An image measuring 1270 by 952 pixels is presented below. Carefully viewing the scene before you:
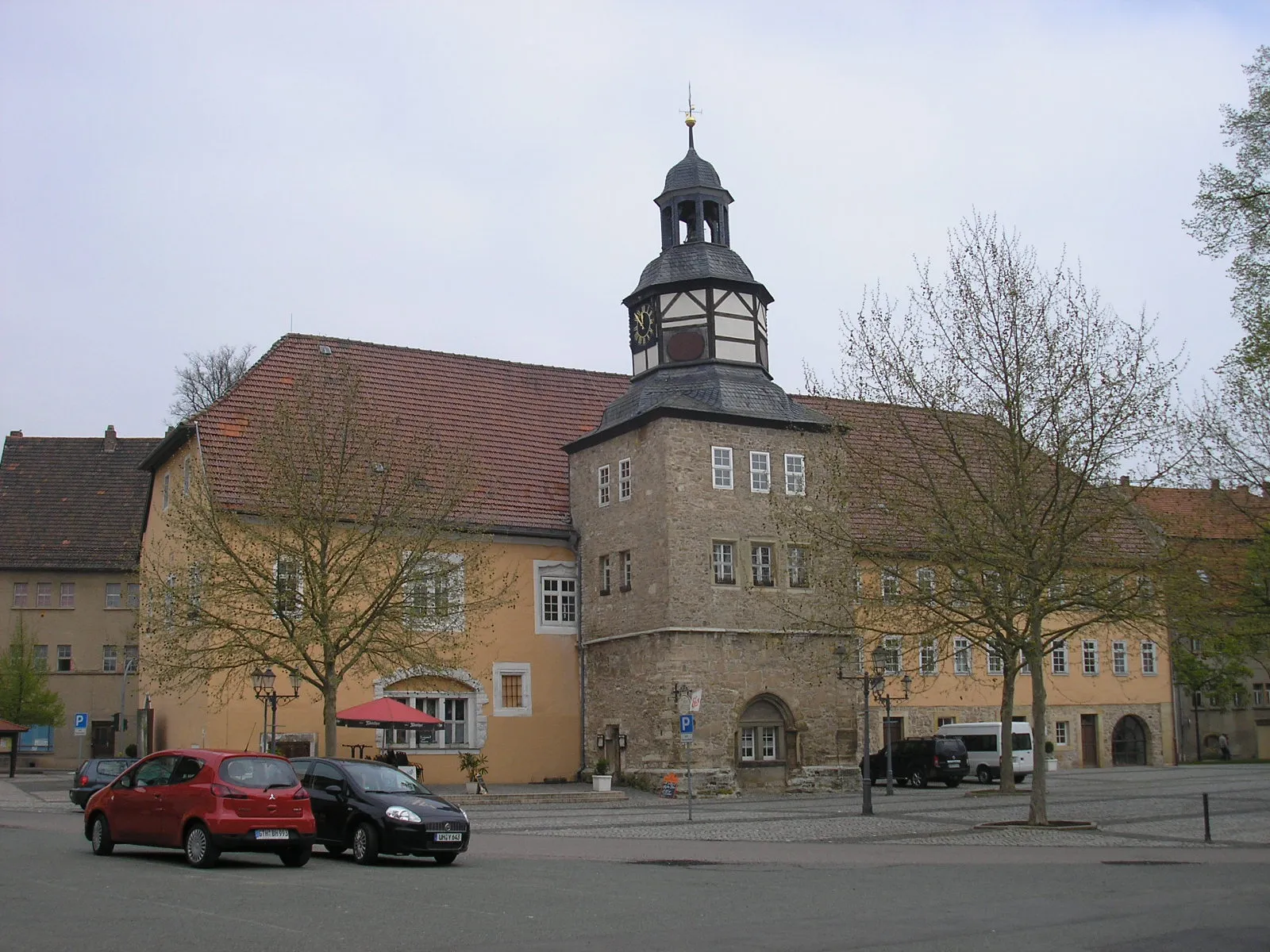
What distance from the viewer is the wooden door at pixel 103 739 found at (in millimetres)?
56938

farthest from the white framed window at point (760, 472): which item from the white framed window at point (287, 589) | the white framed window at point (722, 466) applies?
the white framed window at point (287, 589)

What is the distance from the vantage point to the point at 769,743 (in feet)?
124

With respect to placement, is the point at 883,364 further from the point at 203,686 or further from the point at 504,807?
the point at 203,686

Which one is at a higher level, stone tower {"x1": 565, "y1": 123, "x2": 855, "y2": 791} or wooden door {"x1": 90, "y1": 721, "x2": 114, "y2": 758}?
stone tower {"x1": 565, "y1": 123, "x2": 855, "y2": 791}

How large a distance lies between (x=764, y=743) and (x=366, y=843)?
21.0 metres

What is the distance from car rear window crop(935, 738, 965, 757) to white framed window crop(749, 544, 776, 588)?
25.8 ft

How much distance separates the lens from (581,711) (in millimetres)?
41156

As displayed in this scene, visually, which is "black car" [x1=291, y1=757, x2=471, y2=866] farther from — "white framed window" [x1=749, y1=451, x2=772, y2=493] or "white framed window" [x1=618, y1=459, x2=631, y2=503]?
"white framed window" [x1=749, y1=451, x2=772, y2=493]


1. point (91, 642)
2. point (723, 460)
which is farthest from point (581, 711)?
point (91, 642)

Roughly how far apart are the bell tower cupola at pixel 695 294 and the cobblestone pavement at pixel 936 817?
41.5 feet

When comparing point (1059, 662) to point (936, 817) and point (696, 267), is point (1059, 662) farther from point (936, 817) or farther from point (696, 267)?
point (936, 817)

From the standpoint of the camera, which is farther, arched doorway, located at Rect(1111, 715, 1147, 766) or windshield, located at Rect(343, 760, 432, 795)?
arched doorway, located at Rect(1111, 715, 1147, 766)

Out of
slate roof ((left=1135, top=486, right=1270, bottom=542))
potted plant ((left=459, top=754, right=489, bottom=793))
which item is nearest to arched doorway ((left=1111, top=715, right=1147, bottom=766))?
slate roof ((left=1135, top=486, right=1270, bottom=542))

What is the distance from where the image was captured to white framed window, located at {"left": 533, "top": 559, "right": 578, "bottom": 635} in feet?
136
